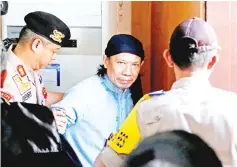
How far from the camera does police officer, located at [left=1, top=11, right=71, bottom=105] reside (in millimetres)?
1051

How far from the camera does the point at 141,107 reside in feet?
3.05

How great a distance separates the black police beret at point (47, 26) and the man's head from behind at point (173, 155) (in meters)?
0.63

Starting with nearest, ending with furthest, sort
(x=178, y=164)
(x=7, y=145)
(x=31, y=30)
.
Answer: (x=178, y=164) → (x=7, y=145) → (x=31, y=30)

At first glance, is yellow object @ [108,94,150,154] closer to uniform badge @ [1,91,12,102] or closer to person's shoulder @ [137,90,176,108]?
person's shoulder @ [137,90,176,108]

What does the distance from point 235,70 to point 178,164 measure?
2.16 feet

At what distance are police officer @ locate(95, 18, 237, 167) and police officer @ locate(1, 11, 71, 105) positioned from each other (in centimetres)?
26

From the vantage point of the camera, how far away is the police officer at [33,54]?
3.45ft

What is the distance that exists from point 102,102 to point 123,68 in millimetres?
109

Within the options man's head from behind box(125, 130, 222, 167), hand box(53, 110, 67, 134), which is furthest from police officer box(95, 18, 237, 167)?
man's head from behind box(125, 130, 222, 167)

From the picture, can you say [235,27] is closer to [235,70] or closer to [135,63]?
[235,70]

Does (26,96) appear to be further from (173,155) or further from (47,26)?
(173,155)

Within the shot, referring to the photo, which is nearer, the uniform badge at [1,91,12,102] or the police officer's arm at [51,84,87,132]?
the uniform badge at [1,91,12,102]

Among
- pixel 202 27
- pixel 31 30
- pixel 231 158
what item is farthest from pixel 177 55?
pixel 31 30

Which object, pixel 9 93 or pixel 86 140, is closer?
pixel 9 93
